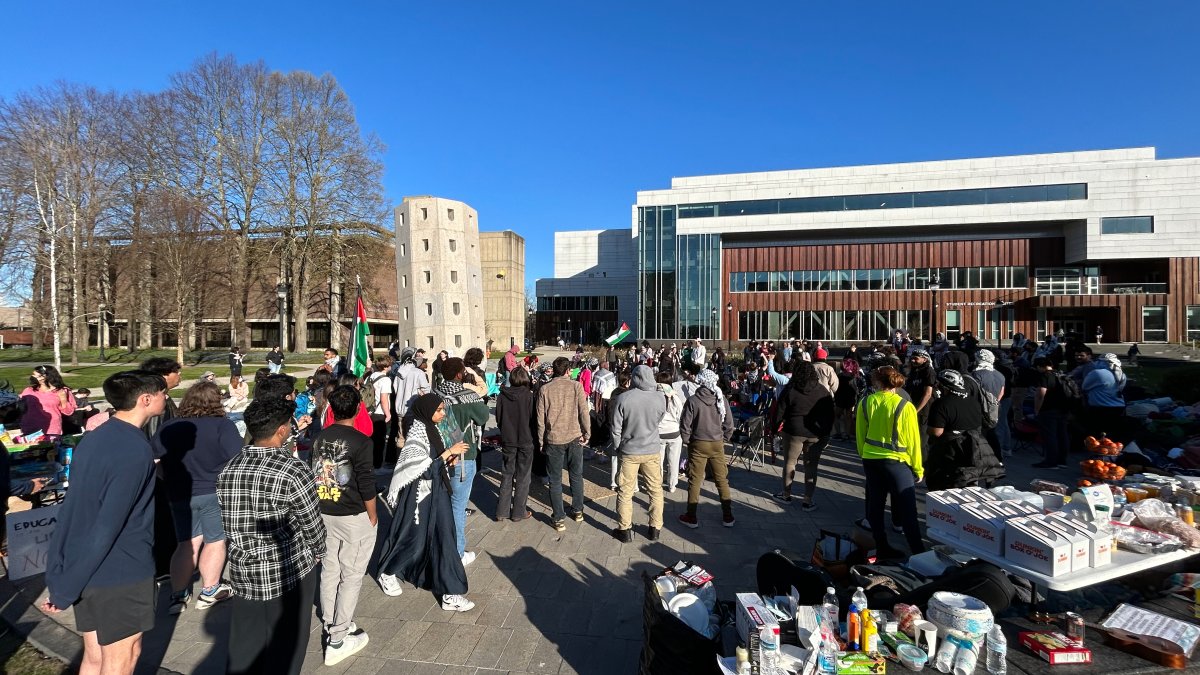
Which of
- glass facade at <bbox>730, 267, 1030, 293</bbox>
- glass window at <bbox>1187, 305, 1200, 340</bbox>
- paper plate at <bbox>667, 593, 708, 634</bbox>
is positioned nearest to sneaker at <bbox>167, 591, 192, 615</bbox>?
paper plate at <bbox>667, 593, 708, 634</bbox>

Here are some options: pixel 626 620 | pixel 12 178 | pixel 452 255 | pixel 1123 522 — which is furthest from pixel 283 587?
pixel 12 178

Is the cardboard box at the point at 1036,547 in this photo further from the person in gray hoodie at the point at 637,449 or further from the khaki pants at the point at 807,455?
the khaki pants at the point at 807,455

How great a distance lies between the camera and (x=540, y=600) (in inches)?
170

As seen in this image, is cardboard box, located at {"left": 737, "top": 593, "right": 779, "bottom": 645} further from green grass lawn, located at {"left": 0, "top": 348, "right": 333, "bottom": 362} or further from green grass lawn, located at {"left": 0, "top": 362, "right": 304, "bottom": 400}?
green grass lawn, located at {"left": 0, "top": 348, "right": 333, "bottom": 362}

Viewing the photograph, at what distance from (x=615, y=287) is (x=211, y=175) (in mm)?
39528

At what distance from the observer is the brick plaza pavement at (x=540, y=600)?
350 cm

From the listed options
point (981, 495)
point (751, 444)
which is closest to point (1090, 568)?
point (981, 495)

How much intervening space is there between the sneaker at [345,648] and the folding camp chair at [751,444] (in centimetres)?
659

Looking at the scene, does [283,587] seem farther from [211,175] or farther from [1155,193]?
[1155,193]

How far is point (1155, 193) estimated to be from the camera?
36125mm

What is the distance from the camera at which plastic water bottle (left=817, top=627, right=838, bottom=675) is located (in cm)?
250

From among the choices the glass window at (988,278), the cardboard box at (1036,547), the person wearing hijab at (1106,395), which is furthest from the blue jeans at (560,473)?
the glass window at (988,278)

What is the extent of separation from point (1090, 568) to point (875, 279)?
43691 mm

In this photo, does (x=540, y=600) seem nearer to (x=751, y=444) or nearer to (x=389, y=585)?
(x=389, y=585)
